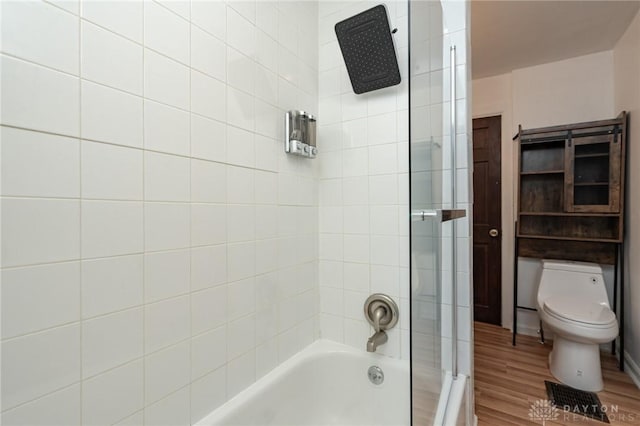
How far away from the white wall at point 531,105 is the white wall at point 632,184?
164mm

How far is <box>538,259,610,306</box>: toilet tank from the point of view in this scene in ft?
7.32

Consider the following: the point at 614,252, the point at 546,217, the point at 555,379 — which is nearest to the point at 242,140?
the point at 555,379

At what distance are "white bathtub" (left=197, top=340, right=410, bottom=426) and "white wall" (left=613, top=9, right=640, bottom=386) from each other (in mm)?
1851

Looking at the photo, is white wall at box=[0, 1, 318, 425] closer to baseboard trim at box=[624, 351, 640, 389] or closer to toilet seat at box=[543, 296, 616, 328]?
toilet seat at box=[543, 296, 616, 328]

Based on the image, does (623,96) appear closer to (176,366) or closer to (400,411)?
(400,411)

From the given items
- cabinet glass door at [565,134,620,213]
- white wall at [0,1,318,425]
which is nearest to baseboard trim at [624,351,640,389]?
cabinet glass door at [565,134,620,213]

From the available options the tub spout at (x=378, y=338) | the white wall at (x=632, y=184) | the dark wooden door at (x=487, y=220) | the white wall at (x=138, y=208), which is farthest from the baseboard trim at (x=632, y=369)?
the white wall at (x=138, y=208)

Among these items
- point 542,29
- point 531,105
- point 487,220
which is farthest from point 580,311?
point 542,29

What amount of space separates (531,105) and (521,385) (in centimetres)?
234

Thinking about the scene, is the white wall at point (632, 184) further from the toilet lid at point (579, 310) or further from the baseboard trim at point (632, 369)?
the toilet lid at point (579, 310)

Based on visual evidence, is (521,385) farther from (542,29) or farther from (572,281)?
(542,29)

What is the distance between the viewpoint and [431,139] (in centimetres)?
99

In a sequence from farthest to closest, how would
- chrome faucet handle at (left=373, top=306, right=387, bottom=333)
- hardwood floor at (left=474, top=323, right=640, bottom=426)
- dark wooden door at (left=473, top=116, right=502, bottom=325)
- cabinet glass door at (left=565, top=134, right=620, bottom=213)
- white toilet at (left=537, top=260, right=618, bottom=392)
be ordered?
dark wooden door at (left=473, top=116, right=502, bottom=325), cabinet glass door at (left=565, top=134, right=620, bottom=213), white toilet at (left=537, top=260, right=618, bottom=392), hardwood floor at (left=474, top=323, right=640, bottom=426), chrome faucet handle at (left=373, top=306, right=387, bottom=333)

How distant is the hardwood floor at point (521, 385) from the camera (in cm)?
164
